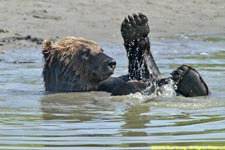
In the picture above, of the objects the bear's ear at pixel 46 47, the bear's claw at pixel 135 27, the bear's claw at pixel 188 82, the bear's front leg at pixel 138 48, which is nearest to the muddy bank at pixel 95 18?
the bear's ear at pixel 46 47

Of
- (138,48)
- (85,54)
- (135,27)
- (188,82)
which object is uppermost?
(135,27)

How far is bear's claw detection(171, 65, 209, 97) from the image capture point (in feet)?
29.9

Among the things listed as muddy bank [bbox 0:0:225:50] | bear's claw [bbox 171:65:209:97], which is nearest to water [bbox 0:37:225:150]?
bear's claw [bbox 171:65:209:97]

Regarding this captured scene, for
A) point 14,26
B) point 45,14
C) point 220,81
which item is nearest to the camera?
point 220,81

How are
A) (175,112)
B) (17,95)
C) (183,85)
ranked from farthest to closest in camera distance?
(17,95) < (183,85) < (175,112)

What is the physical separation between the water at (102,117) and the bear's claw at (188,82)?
0.13 meters

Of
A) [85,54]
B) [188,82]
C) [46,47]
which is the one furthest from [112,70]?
[188,82]

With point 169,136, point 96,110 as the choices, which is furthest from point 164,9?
point 169,136

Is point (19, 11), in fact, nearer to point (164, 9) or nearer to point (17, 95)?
point (164, 9)

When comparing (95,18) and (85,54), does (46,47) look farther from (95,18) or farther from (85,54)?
(95,18)

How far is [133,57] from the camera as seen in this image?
9.68 meters

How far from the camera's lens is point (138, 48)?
9641mm

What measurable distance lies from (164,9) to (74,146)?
11542 millimetres

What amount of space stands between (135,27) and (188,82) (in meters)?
0.82
